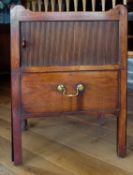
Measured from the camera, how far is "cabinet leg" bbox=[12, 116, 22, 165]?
1.08 metres

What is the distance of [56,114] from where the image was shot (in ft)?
3.63

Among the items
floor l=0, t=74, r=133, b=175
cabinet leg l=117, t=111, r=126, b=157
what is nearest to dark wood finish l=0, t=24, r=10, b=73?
floor l=0, t=74, r=133, b=175

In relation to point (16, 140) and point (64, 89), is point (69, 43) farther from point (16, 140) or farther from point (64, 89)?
point (16, 140)

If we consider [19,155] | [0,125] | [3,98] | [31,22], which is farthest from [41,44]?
[3,98]

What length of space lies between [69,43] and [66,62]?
0.07 m

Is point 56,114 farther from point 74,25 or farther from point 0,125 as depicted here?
point 0,125

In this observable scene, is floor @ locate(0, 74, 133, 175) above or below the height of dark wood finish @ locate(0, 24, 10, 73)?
below

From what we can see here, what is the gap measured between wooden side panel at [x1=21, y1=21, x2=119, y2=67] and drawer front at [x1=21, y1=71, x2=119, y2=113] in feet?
0.16

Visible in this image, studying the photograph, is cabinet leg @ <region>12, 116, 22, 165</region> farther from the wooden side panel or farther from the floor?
the wooden side panel

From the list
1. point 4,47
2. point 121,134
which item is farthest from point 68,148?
point 4,47

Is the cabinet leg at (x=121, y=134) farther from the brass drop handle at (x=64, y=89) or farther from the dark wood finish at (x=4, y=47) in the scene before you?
the dark wood finish at (x=4, y=47)

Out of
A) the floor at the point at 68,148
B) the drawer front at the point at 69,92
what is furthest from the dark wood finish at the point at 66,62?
the floor at the point at 68,148

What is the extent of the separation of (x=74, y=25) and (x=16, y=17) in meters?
0.20

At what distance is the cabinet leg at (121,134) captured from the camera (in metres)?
1.14
